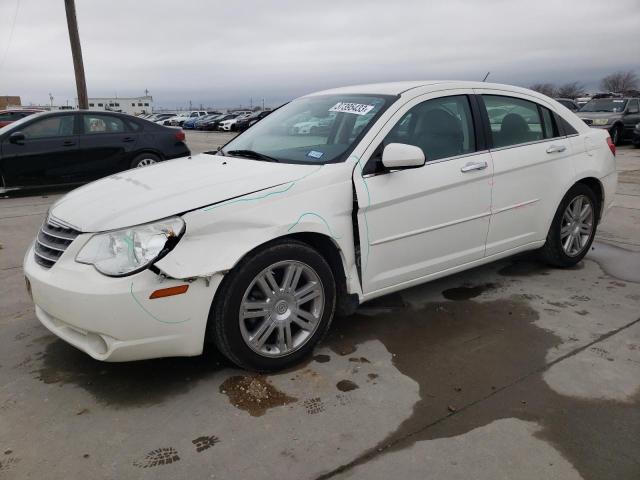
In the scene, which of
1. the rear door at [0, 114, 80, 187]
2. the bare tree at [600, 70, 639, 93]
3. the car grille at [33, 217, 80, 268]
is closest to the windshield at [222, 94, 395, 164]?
the car grille at [33, 217, 80, 268]

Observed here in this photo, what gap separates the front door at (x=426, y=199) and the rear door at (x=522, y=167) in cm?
16

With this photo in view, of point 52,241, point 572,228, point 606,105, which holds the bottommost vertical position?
point 572,228

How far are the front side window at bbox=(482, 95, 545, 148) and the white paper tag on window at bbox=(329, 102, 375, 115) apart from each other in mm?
1006

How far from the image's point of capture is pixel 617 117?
15805 mm

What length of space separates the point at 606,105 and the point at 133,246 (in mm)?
17506

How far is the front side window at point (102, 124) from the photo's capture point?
897 cm

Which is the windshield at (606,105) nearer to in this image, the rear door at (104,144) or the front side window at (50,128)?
the rear door at (104,144)

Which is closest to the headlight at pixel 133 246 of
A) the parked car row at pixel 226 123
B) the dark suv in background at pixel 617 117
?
the dark suv in background at pixel 617 117

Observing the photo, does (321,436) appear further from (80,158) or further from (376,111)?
(80,158)

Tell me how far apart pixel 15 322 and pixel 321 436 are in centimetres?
251

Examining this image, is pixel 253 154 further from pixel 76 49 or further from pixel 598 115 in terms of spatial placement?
pixel 598 115

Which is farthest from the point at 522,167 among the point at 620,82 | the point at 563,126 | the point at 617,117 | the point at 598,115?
the point at 620,82

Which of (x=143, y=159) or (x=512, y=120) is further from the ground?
(x=512, y=120)

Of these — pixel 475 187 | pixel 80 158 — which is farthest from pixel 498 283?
pixel 80 158
